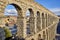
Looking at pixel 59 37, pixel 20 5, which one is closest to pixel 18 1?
pixel 20 5

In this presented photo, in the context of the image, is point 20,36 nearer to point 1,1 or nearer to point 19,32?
point 19,32

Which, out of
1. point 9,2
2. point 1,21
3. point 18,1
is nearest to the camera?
point 1,21

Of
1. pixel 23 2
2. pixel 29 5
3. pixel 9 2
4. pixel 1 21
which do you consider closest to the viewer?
pixel 1 21

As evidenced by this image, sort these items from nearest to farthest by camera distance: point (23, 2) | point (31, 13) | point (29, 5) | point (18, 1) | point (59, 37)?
1. point (18, 1)
2. point (23, 2)
3. point (29, 5)
4. point (31, 13)
5. point (59, 37)

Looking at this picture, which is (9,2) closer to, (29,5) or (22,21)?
(22,21)

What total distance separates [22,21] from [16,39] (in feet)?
5.01

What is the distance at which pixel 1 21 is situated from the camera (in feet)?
27.6

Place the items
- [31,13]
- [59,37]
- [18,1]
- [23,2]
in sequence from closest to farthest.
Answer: [18,1] → [23,2] → [31,13] → [59,37]

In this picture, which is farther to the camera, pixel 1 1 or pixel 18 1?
pixel 18 1

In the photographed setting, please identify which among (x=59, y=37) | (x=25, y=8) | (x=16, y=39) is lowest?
(x=59, y=37)

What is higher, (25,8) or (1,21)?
(25,8)

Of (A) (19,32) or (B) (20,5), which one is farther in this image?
(A) (19,32)

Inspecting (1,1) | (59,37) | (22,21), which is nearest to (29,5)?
(22,21)

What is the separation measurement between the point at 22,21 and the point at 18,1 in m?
1.75
